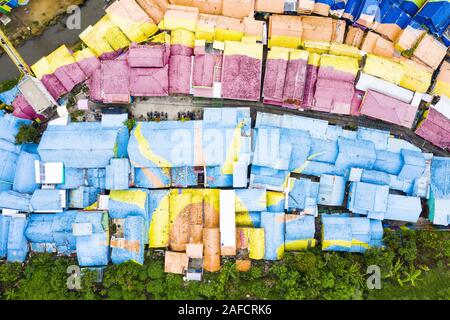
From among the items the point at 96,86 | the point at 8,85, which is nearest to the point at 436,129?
the point at 96,86

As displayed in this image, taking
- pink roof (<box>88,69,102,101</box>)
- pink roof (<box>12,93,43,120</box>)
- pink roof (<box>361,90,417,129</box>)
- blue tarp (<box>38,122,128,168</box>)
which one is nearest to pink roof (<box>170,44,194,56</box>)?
pink roof (<box>88,69,102,101</box>)

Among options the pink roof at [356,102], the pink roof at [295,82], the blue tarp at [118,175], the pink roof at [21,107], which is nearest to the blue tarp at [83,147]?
the blue tarp at [118,175]

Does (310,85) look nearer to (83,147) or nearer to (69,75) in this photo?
(83,147)

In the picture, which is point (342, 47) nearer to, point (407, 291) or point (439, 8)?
point (439, 8)

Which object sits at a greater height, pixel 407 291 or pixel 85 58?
pixel 85 58

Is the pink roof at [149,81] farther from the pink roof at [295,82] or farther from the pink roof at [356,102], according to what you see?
the pink roof at [356,102]

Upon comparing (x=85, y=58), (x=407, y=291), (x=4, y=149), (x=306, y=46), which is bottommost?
(x=407, y=291)

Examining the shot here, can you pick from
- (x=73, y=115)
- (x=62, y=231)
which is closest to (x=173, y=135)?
(x=73, y=115)
